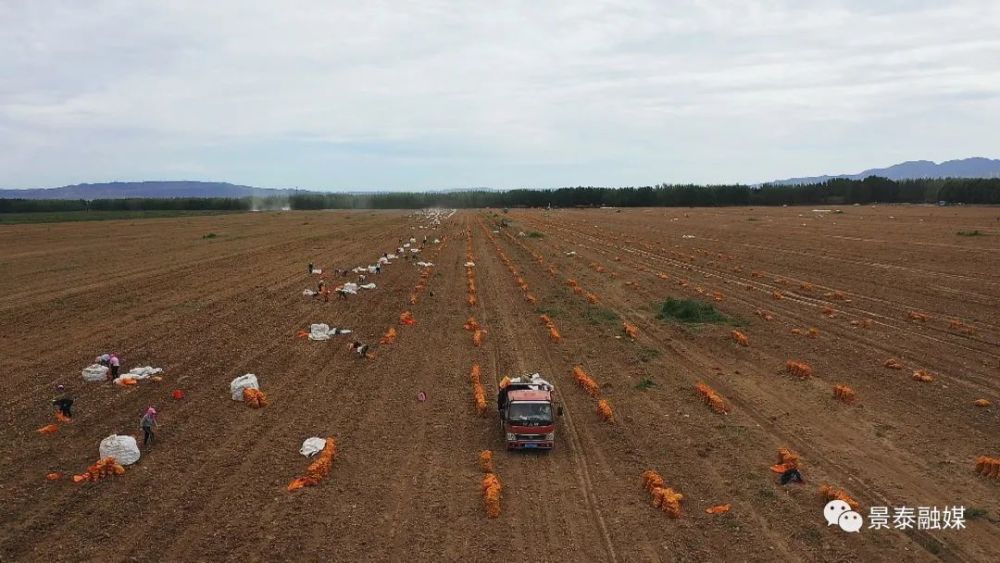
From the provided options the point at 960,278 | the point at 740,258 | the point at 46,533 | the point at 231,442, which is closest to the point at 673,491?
the point at 231,442

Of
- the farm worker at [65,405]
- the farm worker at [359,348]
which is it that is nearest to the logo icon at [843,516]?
the farm worker at [359,348]

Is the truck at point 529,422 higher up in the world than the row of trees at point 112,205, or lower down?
lower down

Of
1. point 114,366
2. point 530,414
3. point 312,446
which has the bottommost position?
point 312,446

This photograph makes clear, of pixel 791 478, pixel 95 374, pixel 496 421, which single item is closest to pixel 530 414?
pixel 496 421

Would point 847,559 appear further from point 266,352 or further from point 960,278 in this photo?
point 960,278

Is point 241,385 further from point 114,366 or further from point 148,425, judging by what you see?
point 114,366

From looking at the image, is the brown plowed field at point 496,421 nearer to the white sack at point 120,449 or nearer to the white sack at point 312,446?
the white sack at point 312,446
